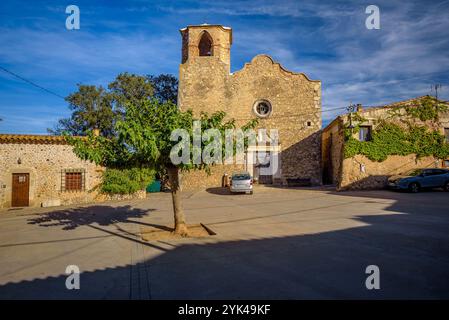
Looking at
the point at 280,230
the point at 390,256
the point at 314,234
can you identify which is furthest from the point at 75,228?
the point at 390,256

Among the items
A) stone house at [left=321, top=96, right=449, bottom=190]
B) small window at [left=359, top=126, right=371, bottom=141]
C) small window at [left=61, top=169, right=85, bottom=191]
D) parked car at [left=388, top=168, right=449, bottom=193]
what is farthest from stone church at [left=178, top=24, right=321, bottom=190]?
small window at [left=61, top=169, right=85, bottom=191]

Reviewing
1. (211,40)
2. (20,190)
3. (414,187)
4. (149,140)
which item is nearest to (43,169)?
(20,190)

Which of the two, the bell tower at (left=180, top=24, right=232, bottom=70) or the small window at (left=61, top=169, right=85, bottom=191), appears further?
the bell tower at (left=180, top=24, right=232, bottom=70)

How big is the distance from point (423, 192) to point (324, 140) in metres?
10.4

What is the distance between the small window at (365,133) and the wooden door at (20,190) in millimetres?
21333

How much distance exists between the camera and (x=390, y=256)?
5598 millimetres

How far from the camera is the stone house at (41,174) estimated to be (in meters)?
15.8

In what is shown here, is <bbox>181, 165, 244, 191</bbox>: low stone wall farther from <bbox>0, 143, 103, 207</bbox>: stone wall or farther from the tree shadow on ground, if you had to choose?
the tree shadow on ground

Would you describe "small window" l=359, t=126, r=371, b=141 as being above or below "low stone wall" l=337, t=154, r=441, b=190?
above

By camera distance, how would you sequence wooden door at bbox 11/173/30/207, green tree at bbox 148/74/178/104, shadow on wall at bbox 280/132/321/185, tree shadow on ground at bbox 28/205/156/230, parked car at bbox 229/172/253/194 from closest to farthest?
tree shadow on ground at bbox 28/205/156/230, wooden door at bbox 11/173/30/207, parked car at bbox 229/172/253/194, shadow on wall at bbox 280/132/321/185, green tree at bbox 148/74/178/104

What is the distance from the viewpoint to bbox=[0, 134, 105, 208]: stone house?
15.8 meters

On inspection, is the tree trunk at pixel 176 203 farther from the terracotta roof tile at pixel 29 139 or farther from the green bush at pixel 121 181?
the terracotta roof tile at pixel 29 139

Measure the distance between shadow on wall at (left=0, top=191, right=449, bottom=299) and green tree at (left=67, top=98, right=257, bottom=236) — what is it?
7.58 ft

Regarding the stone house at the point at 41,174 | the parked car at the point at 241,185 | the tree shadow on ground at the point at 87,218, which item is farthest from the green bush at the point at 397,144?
the stone house at the point at 41,174
